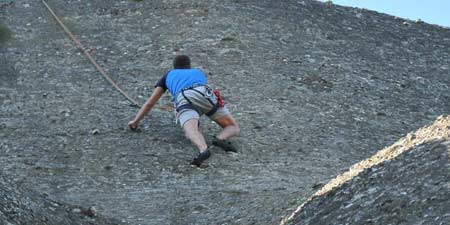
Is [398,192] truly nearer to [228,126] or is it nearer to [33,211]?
[33,211]

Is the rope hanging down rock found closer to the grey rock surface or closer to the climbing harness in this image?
the climbing harness

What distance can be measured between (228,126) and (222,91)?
2.81 metres

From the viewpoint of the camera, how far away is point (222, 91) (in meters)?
17.4

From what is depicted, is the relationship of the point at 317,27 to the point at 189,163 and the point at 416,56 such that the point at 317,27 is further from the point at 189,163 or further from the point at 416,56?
the point at 189,163

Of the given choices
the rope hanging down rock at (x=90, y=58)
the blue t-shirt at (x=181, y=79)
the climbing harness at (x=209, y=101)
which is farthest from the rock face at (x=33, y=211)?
the rope hanging down rock at (x=90, y=58)

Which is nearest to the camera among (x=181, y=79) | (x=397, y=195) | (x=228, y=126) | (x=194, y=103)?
(x=397, y=195)

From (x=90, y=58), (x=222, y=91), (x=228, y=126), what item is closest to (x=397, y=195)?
(x=228, y=126)

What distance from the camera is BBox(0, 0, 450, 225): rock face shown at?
41.1 feet

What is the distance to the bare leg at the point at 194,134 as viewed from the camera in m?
13.7

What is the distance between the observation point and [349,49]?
20953 millimetres

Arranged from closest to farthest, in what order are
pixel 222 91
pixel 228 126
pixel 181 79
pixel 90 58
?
1. pixel 181 79
2. pixel 228 126
3. pixel 222 91
4. pixel 90 58

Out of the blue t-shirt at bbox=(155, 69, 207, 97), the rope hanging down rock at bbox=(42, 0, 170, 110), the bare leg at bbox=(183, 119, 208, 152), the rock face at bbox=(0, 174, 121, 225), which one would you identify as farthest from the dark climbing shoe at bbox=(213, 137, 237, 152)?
the rock face at bbox=(0, 174, 121, 225)

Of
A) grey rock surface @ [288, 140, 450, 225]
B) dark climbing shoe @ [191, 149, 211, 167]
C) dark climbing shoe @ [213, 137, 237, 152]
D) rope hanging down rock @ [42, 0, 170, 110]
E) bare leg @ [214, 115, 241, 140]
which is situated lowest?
rope hanging down rock @ [42, 0, 170, 110]

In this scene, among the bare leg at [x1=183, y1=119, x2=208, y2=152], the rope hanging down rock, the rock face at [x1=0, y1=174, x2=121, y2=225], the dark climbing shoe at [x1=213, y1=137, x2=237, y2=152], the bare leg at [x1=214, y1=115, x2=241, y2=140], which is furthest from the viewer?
A: the rope hanging down rock
